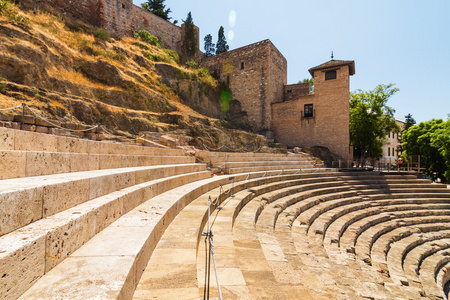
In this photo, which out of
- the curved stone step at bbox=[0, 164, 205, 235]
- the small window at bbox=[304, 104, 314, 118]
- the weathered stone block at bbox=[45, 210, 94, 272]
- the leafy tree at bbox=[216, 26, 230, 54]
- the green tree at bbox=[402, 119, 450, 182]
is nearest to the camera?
the curved stone step at bbox=[0, 164, 205, 235]

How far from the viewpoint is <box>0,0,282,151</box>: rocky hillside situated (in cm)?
953

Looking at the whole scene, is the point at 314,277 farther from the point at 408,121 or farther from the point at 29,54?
the point at 408,121

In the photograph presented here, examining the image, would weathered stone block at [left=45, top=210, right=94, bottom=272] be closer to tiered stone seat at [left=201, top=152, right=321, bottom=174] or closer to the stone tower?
tiered stone seat at [left=201, top=152, right=321, bottom=174]

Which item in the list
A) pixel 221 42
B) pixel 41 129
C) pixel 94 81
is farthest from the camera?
pixel 221 42

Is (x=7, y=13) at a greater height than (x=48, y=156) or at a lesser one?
greater

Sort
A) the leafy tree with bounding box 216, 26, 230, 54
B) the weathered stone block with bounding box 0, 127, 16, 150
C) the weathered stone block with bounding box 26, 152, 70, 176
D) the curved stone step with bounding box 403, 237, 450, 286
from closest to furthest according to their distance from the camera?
the weathered stone block with bounding box 26, 152, 70, 176, the weathered stone block with bounding box 0, 127, 16, 150, the curved stone step with bounding box 403, 237, 450, 286, the leafy tree with bounding box 216, 26, 230, 54

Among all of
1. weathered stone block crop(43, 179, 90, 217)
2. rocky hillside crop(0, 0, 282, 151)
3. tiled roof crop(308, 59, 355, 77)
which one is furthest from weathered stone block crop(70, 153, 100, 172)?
tiled roof crop(308, 59, 355, 77)

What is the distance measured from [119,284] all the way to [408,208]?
14660 millimetres

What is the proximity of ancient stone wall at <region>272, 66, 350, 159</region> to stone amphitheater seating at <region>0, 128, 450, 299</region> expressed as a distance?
12.7m

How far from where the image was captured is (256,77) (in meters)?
24.5

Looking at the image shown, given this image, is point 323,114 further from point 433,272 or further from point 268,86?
point 433,272

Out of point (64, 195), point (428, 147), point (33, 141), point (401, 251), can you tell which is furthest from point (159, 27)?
point (428, 147)

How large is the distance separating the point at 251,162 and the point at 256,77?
15578 mm

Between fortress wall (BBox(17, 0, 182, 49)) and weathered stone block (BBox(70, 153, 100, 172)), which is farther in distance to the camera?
fortress wall (BBox(17, 0, 182, 49))
